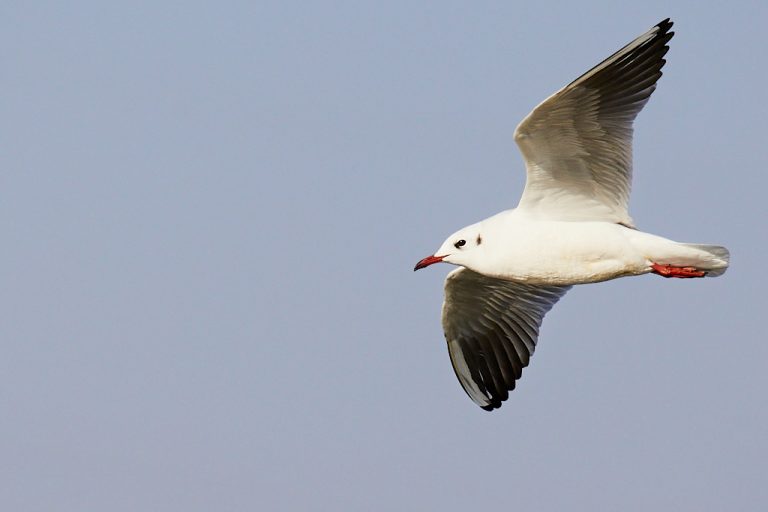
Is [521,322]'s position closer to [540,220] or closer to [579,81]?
[540,220]

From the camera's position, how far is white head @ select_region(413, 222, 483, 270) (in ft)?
35.4

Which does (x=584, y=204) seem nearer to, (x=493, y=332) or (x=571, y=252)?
(x=571, y=252)

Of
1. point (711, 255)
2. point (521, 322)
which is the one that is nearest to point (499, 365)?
point (521, 322)

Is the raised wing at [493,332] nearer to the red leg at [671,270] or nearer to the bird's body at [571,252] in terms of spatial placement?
the bird's body at [571,252]

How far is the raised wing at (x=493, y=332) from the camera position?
490 inches

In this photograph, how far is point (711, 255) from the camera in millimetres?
10281

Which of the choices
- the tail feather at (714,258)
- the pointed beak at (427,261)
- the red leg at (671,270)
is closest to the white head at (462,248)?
the pointed beak at (427,261)

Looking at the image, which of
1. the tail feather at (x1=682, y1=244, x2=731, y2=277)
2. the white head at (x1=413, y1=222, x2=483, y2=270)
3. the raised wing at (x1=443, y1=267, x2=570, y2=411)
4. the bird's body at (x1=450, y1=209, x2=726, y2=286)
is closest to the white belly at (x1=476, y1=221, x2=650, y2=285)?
the bird's body at (x1=450, y1=209, x2=726, y2=286)

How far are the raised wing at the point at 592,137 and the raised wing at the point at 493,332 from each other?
71.4 inches

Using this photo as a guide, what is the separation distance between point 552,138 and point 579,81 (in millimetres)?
538

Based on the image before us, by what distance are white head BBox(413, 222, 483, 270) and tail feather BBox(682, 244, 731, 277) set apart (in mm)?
1633

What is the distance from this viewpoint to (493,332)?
12578mm

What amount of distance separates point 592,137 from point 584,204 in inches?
26.1

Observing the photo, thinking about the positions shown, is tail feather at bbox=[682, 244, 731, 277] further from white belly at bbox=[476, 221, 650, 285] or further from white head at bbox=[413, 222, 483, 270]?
white head at bbox=[413, 222, 483, 270]
